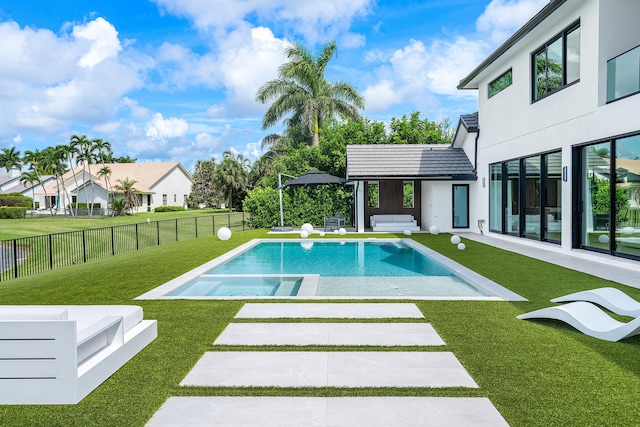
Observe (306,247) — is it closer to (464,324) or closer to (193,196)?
(464,324)

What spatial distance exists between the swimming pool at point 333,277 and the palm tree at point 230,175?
114 feet

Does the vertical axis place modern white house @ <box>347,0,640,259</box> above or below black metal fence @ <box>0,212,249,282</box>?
above

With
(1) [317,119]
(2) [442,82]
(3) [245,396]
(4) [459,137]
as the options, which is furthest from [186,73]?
(3) [245,396]

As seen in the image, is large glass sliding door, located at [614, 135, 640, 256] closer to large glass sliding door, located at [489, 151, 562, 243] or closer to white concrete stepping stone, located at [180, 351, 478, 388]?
large glass sliding door, located at [489, 151, 562, 243]

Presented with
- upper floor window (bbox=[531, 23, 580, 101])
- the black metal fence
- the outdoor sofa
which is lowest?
the black metal fence

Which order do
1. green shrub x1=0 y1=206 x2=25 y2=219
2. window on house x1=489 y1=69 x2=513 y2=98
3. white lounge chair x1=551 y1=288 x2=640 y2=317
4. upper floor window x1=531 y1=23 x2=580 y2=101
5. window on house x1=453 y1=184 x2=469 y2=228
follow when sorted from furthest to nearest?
green shrub x1=0 y1=206 x2=25 y2=219
window on house x1=453 y1=184 x2=469 y2=228
window on house x1=489 y1=69 x2=513 y2=98
upper floor window x1=531 y1=23 x2=580 y2=101
white lounge chair x1=551 y1=288 x2=640 y2=317

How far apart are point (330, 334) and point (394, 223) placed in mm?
15486

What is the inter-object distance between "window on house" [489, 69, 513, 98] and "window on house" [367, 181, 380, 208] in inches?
299

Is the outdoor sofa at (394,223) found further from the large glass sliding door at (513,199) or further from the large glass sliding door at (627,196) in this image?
the large glass sliding door at (627,196)

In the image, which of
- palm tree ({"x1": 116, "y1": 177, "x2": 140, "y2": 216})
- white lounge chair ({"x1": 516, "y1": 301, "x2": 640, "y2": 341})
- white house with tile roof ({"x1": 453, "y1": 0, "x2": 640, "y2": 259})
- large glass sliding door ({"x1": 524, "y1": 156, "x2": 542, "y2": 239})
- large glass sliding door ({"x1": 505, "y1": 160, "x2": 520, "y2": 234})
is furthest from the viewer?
palm tree ({"x1": 116, "y1": 177, "x2": 140, "y2": 216})

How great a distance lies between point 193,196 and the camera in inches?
2392

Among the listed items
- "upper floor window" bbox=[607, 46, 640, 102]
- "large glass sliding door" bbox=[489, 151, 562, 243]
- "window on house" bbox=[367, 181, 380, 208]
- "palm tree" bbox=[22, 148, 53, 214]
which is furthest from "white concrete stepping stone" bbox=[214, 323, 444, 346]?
"palm tree" bbox=[22, 148, 53, 214]

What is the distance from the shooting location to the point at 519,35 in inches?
507

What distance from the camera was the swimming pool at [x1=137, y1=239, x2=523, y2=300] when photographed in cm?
775
